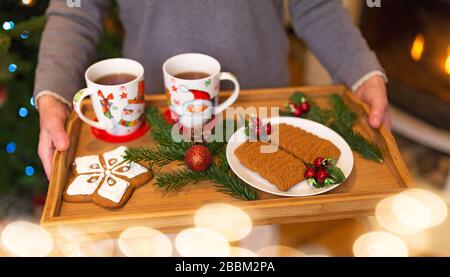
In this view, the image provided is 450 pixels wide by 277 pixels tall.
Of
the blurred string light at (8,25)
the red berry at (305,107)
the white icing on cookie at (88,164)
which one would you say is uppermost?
the blurred string light at (8,25)

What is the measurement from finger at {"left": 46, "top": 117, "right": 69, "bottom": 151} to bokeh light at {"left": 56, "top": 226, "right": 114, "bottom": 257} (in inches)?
6.3

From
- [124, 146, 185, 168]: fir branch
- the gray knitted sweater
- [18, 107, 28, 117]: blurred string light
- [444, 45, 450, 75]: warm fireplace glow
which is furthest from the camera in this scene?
[444, 45, 450, 75]: warm fireplace glow

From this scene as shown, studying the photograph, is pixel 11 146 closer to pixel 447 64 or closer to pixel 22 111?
pixel 22 111

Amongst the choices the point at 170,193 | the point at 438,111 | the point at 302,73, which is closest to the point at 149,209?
the point at 170,193

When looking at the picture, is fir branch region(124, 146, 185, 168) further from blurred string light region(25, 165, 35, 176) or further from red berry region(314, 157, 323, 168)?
blurred string light region(25, 165, 35, 176)

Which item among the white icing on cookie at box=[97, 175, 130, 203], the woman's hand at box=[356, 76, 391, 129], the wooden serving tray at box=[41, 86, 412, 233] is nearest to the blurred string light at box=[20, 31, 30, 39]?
the wooden serving tray at box=[41, 86, 412, 233]

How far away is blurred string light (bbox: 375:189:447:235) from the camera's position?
1.96ft

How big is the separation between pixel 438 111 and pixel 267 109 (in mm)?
811

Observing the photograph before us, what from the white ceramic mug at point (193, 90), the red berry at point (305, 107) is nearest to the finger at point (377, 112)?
the red berry at point (305, 107)

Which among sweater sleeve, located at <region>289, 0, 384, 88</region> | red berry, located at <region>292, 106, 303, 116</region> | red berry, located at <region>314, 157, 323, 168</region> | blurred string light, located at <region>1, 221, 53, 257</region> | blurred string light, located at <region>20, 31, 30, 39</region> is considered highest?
sweater sleeve, located at <region>289, 0, 384, 88</region>

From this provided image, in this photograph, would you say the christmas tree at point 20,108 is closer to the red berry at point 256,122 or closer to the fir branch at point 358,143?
the red berry at point 256,122

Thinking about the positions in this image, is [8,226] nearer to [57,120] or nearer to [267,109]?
[57,120]

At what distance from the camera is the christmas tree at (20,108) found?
0.83 m

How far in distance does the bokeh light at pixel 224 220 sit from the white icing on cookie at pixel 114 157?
0.56ft
